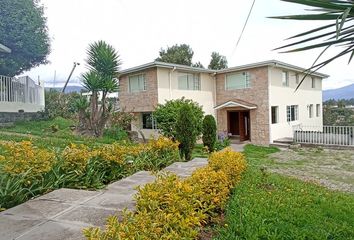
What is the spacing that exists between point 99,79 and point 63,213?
1293cm

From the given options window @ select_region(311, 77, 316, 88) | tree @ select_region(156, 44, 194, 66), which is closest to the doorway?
window @ select_region(311, 77, 316, 88)

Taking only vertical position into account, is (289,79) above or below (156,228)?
above

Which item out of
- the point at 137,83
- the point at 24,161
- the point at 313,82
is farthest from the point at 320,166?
the point at 313,82

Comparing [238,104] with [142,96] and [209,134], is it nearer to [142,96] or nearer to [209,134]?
[142,96]

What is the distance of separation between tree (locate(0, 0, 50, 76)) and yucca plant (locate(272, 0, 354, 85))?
20.4 metres

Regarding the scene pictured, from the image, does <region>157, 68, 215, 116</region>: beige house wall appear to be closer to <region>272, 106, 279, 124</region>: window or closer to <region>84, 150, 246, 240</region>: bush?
<region>272, 106, 279, 124</region>: window

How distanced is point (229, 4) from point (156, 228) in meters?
2.22

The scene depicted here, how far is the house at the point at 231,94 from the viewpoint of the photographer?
1916 cm

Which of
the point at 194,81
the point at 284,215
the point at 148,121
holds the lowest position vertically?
the point at 284,215

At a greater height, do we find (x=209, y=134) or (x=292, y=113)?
(x=292, y=113)

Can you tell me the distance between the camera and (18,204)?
4.08 metres

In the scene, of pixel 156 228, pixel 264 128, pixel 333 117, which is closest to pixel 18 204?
pixel 156 228

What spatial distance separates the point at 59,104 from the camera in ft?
74.8

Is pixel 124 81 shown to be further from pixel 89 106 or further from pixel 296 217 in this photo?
pixel 296 217
